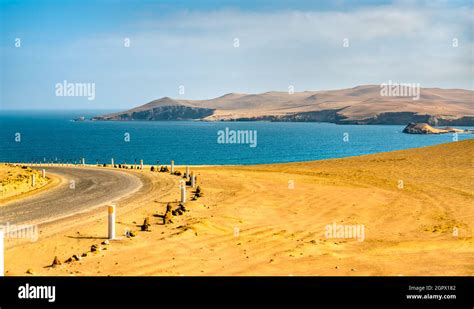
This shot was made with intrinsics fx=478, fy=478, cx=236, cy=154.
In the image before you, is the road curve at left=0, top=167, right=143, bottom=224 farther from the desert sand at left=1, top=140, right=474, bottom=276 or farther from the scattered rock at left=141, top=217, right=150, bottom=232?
the scattered rock at left=141, top=217, right=150, bottom=232

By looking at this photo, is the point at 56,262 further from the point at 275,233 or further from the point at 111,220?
the point at 275,233

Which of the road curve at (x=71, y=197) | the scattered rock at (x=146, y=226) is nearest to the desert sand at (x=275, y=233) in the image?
the scattered rock at (x=146, y=226)

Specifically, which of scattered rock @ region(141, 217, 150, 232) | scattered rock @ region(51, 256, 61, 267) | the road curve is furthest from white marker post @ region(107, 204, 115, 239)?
the road curve

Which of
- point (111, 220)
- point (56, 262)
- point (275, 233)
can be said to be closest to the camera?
point (56, 262)

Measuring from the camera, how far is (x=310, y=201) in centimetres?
2981

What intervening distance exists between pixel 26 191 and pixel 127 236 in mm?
17036

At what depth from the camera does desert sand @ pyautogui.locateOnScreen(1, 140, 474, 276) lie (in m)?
14.7

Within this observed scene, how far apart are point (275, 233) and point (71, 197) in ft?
51.2

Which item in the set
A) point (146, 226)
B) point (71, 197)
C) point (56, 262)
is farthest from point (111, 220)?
point (71, 197)

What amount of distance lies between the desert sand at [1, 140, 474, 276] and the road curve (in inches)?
58.9

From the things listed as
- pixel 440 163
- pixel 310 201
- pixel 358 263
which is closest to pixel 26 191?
pixel 310 201

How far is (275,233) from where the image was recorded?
20.5 metres

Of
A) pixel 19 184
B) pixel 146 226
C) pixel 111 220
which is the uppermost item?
pixel 111 220
